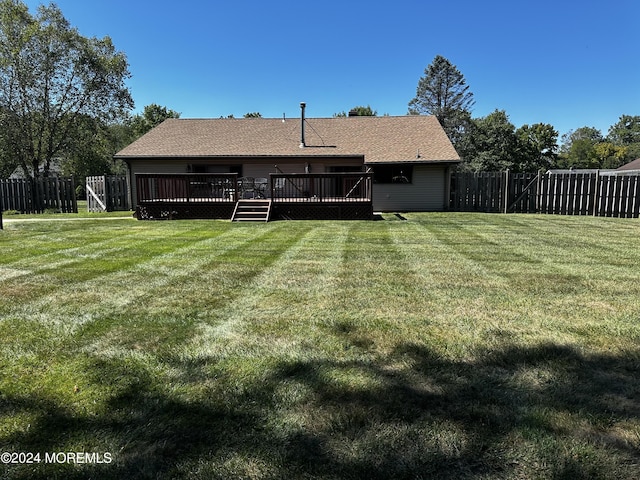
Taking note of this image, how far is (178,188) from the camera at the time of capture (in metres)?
13.6

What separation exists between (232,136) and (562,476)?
19.8 m

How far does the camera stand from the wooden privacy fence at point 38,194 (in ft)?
56.9

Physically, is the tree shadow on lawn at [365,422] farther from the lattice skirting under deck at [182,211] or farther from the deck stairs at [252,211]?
the lattice skirting under deck at [182,211]

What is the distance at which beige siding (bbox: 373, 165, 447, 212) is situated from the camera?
57.9 ft

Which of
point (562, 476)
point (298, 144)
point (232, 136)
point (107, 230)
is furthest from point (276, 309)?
point (232, 136)

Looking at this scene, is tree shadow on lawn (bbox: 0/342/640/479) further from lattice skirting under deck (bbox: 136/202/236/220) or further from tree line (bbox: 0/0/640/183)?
tree line (bbox: 0/0/640/183)

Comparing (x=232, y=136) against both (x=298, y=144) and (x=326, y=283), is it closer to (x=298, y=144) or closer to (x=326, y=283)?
(x=298, y=144)

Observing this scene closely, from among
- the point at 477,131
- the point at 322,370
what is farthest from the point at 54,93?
the point at 477,131

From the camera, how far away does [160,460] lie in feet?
6.34

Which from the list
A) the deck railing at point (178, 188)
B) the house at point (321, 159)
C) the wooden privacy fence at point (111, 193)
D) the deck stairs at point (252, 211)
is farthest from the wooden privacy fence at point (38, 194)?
the deck stairs at point (252, 211)

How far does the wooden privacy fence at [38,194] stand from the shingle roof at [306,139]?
282 centimetres

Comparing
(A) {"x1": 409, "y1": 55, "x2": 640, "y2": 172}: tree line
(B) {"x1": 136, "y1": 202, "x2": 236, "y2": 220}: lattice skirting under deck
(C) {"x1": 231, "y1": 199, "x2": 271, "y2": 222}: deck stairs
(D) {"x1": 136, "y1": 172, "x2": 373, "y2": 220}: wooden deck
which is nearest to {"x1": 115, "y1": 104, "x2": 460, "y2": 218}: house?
(D) {"x1": 136, "y1": 172, "x2": 373, "y2": 220}: wooden deck

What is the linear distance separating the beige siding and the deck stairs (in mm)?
6246

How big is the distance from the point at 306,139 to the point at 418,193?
587cm
